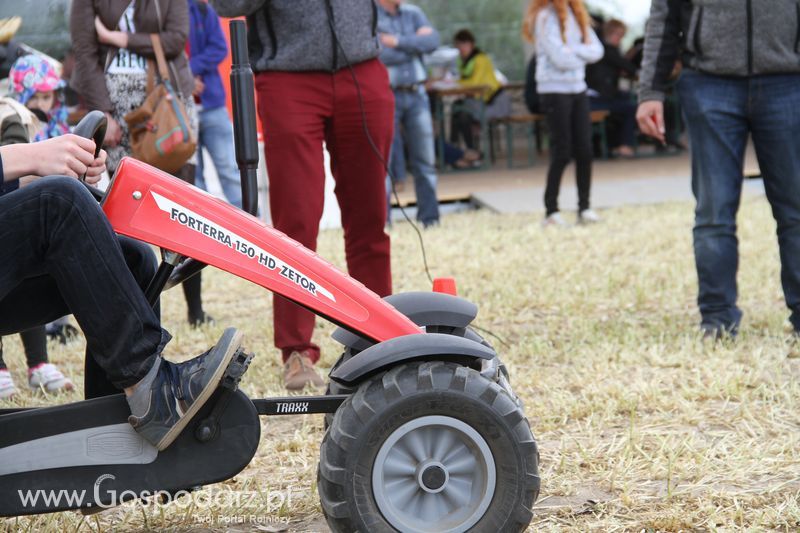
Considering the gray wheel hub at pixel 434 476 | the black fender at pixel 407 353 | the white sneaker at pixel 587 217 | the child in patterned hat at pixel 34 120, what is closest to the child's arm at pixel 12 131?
the child in patterned hat at pixel 34 120

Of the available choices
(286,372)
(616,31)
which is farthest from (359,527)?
(616,31)

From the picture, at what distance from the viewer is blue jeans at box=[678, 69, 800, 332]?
426 centimetres

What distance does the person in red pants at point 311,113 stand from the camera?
151 inches

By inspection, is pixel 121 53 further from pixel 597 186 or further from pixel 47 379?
pixel 597 186

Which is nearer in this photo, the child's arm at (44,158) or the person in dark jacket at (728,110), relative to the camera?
the child's arm at (44,158)

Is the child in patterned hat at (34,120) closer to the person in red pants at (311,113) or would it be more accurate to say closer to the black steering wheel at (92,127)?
the black steering wheel at (92,127)

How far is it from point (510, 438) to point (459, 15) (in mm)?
13302

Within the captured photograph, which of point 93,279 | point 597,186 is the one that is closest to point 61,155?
point 93,279

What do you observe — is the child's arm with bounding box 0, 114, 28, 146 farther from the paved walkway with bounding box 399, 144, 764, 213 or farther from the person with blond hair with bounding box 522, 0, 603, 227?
the paved walkway with bounding box 399, 144, 764, 213

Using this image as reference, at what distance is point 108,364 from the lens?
7.43 feet

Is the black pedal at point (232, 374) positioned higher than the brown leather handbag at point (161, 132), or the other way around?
the brown leather handbag at point (161, 132)

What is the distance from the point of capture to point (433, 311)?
2803 mm

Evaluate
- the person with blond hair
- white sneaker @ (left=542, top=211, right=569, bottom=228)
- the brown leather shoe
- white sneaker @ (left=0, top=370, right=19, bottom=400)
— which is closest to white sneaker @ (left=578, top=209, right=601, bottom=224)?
white sneaker @ (left=542, top=211, right=569, bottom=228)

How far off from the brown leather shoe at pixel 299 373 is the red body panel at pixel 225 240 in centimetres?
146
